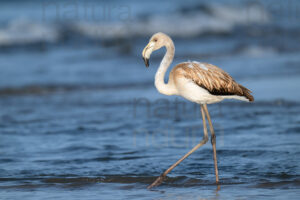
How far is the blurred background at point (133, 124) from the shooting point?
20.6ft

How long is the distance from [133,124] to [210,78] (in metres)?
3.39

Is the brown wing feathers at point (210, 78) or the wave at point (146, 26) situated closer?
the brown wing feathers at point (210, 78)

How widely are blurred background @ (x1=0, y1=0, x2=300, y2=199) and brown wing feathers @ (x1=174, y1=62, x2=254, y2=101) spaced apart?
39.4 inches

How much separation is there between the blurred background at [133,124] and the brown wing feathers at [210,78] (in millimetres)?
1002

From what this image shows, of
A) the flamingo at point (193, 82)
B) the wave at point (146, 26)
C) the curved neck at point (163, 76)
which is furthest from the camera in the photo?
the wave at point (146, 26)

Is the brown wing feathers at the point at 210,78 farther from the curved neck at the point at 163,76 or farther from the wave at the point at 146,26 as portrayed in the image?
the wave at the point at 146,26

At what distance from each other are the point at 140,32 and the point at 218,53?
253 inches

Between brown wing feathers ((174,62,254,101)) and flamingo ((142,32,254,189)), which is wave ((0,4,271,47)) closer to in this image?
flamingo ((142,32,254,189))

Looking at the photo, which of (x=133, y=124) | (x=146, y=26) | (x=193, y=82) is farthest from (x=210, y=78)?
(x=146, y=26)

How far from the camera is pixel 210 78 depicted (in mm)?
6285

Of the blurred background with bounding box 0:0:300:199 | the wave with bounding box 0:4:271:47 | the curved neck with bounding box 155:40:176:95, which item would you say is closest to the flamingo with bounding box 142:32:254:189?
the curved neck with bounding box 155:40:176:95

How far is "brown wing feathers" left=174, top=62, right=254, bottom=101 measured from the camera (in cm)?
624

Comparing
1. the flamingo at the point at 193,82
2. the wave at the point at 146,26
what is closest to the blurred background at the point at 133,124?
the flamingo at the point at 193,82

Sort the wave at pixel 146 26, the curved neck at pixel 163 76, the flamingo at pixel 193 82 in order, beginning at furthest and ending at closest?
1. the wave at pixel 146 26
2. the curved neck at pixel 163 76
3. the flamingo at pixel 193 82
